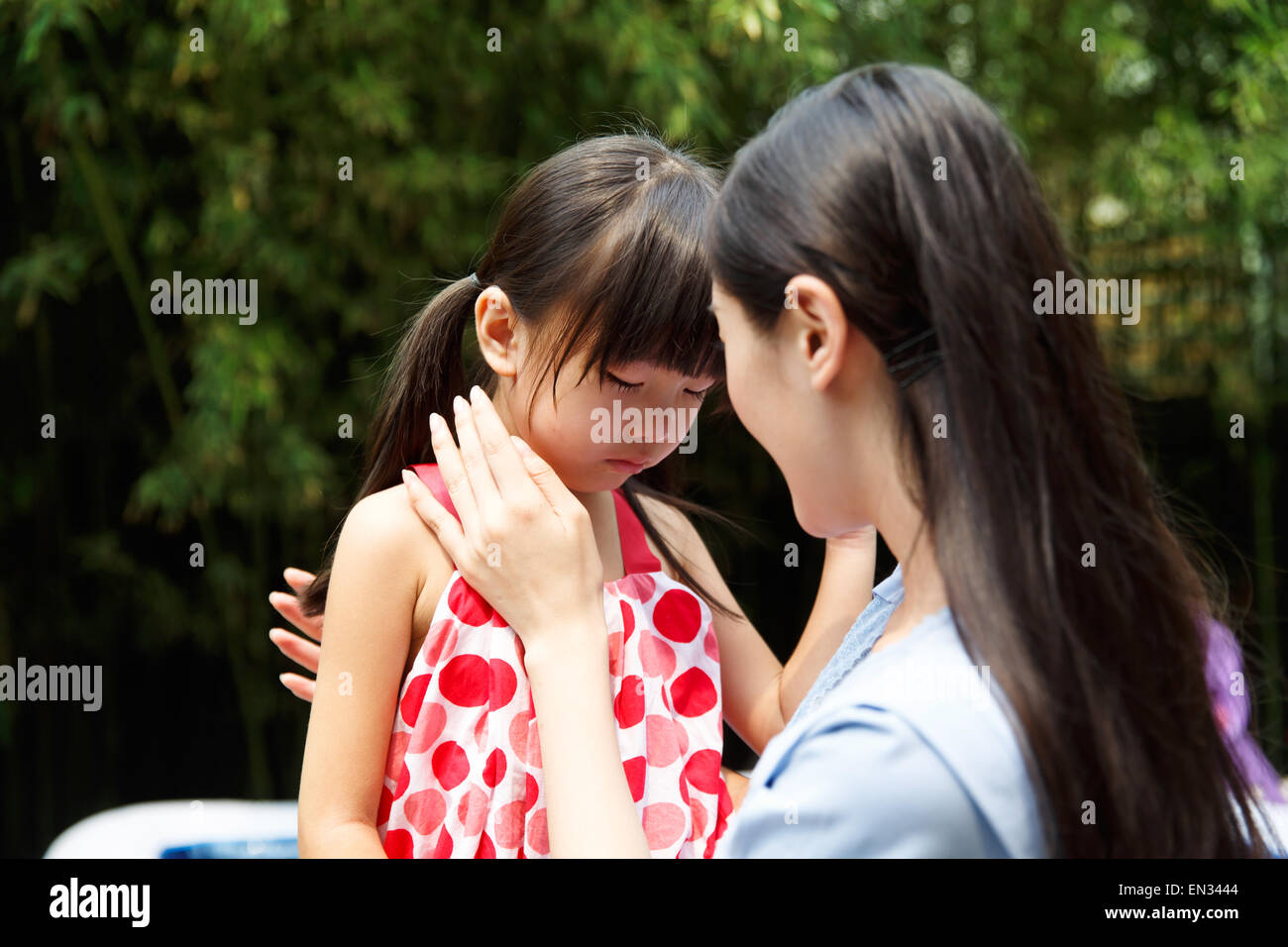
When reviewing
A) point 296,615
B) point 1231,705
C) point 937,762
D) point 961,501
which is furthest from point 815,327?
point 1231,705

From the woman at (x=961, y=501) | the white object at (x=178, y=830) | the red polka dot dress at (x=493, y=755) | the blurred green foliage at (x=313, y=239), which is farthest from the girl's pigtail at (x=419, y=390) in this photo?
the blurred green foliage at (x=313, y=239)

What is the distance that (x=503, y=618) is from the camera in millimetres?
1179

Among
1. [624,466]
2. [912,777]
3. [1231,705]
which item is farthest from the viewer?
[1231,705]

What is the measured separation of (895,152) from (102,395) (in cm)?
294

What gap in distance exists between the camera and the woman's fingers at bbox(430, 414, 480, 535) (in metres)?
1.18

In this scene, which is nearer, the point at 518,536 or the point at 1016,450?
the point at 1016,450

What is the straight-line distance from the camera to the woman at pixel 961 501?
800 millimetres

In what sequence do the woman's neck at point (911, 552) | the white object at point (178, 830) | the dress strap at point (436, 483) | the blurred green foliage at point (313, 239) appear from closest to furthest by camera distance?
the woman's neck at point (911, 552) < the dress strap at point (436, 483) < the white object at point (178, 830) < the blurred green foliage at point (313, 239)

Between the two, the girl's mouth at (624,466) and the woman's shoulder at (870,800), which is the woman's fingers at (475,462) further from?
the woman's shoulder at (870,800)

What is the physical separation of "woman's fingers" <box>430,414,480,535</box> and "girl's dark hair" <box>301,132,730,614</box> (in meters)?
0.13

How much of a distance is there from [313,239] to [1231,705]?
240 cm

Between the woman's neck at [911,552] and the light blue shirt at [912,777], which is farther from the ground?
the woman's neck at [911,552]

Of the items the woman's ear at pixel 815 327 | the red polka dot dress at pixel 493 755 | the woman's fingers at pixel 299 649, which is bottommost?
the red polka dot dress at pixel 493 755

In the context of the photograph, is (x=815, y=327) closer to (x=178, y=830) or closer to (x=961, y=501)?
(x=961, y=501)
